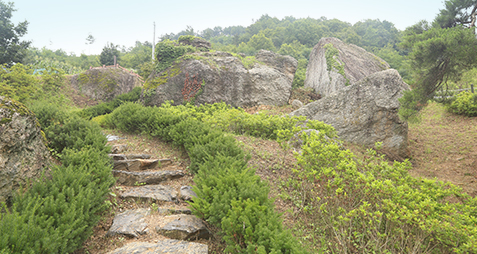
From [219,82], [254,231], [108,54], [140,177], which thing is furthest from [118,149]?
[108,54]

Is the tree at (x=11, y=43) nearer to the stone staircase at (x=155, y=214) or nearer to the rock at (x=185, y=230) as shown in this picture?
the stone staircase at (x=155, y=214)

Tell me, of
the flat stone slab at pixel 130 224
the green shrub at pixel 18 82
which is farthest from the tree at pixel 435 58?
the green shrub at pixel 18 82

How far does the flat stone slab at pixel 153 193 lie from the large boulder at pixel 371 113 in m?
6.41

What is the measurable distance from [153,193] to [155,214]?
590 millimetres

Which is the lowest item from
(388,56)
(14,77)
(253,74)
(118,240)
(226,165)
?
(118,240)

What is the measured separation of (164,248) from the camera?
286 centimetres

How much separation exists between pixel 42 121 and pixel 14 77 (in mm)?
7917

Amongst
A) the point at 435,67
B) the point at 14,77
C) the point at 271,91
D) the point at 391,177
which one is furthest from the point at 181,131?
the point at 14,77

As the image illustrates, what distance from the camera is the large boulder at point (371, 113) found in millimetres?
8312

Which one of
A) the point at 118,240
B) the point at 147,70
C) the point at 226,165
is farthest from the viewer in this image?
the point at 147,70

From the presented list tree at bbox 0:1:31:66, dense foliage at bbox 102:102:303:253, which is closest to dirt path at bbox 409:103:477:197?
dense foliage at bbox 102:102:303:253

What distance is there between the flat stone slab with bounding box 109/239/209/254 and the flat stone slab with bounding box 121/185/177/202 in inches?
42.8

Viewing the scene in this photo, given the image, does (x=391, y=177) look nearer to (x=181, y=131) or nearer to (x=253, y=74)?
(x=181, y=131)

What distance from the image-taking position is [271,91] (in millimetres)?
13062
